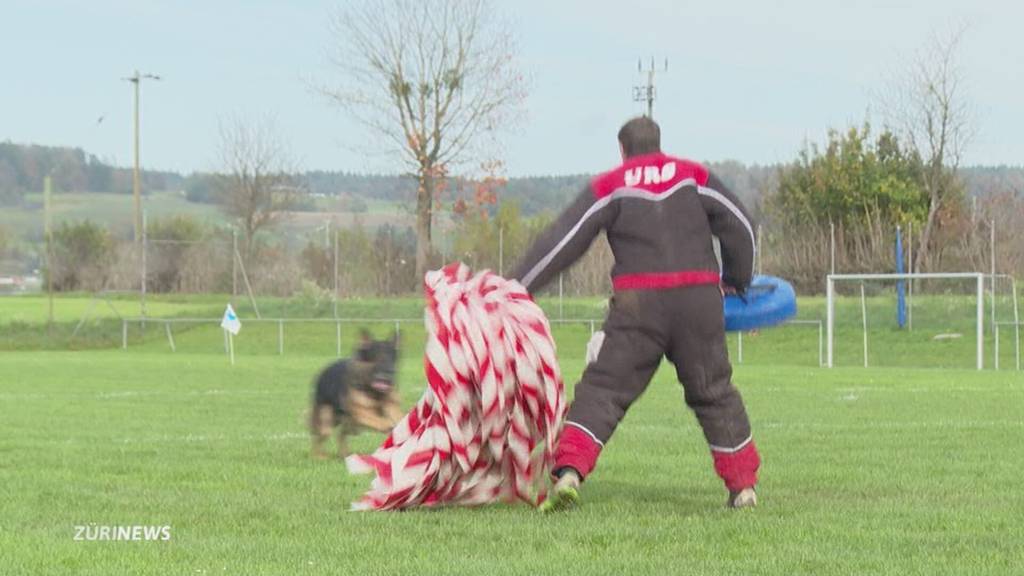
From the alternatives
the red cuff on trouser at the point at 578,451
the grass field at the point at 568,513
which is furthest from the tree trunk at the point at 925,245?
the red cuff on trouser at the point at 578,451

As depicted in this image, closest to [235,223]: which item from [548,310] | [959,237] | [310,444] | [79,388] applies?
[548,310]

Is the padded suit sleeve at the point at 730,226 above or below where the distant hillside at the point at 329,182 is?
below

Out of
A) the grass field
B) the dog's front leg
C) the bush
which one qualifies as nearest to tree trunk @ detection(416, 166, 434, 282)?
the bush

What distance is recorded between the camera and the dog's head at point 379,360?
10.5m

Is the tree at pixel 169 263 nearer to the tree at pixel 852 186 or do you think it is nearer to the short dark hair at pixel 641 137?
the tree at pixel 852 186

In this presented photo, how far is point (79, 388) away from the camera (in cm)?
2128

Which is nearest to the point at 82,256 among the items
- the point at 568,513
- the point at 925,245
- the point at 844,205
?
the point at 844,205

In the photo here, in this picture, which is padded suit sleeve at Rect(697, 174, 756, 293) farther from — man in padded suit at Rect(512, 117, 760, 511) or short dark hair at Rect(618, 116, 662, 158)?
short dark hair at Rect(618, 116, 662, 158)

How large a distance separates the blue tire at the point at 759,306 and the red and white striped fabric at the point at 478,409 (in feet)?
3.72

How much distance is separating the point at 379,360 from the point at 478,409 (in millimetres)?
2974

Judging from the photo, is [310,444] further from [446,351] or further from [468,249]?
[468,249]

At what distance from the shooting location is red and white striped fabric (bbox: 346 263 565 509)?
759cm

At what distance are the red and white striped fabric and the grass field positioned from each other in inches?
6.6

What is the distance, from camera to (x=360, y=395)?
10531 mm
